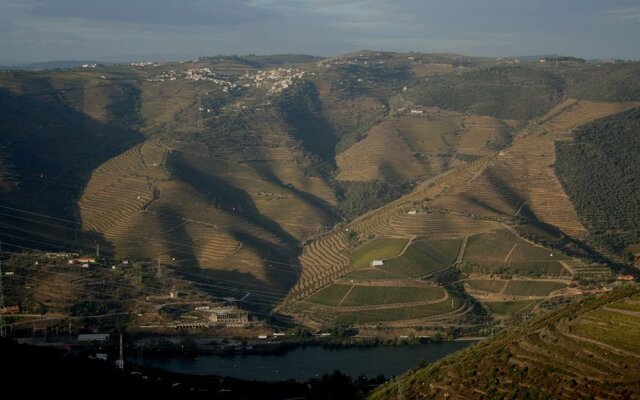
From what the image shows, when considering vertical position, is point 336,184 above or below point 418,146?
below

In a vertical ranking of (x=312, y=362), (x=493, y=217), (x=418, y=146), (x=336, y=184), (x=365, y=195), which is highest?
(x=418, y=146)

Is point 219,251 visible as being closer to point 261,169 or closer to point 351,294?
point 351,294

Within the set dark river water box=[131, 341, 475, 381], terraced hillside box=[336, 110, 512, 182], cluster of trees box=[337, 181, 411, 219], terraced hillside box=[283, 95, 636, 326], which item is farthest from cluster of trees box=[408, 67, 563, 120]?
dark river water box=[131, 341, 475, 381]

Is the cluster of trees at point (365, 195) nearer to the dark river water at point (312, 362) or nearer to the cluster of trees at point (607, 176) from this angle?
the cluster of trees at point (607, 176)

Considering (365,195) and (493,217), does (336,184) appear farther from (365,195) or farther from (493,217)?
(493,217)

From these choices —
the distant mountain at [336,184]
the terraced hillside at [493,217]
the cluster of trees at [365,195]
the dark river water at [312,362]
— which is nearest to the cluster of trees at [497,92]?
the distant mountain at [336,184]

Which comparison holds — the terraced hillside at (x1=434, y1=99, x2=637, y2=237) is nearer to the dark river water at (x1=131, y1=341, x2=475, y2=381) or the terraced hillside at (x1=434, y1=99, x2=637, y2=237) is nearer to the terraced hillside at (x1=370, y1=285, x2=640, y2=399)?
the dark river water at (x1=131, y1=341, x2=475, y2=381)

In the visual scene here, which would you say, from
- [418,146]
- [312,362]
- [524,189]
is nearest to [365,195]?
[418,146]

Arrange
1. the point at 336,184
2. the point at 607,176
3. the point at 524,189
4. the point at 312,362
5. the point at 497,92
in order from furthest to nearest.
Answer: the point at 497,92 < the point at 336,184 < the point at 607,176 < the point at 524,189 < the point at 312,362
